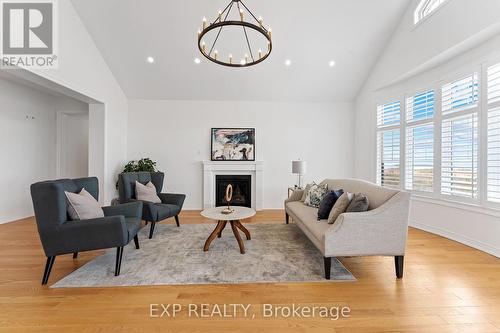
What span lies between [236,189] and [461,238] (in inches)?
175

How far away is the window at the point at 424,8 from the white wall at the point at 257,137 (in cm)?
240

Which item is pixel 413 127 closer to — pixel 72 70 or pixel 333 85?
pixel 333 85

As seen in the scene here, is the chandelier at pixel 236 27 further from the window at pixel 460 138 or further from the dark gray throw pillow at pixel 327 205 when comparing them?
the window at pixel 460 138

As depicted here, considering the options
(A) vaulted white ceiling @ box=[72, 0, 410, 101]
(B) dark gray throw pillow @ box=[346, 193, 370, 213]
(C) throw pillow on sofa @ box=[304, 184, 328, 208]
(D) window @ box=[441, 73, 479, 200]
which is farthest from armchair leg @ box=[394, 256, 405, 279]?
(A) vaulted white ceiling @ box=[72, 0, 410, 101]

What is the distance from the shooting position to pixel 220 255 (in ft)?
9.92

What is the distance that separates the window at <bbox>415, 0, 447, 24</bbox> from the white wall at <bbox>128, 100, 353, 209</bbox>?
2.40 m

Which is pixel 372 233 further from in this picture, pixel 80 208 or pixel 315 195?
pixel 80 208

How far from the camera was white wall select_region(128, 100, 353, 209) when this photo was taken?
235 inches

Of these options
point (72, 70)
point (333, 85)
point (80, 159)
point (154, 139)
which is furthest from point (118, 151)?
point (333, 85)

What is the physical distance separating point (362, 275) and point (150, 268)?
2.42m

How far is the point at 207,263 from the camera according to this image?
280cm

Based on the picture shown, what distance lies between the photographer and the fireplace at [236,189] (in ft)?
19.7

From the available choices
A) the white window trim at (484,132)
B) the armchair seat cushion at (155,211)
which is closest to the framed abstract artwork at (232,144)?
the armchair seat cushion at (155,211)

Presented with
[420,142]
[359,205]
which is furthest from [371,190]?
[420,142]
